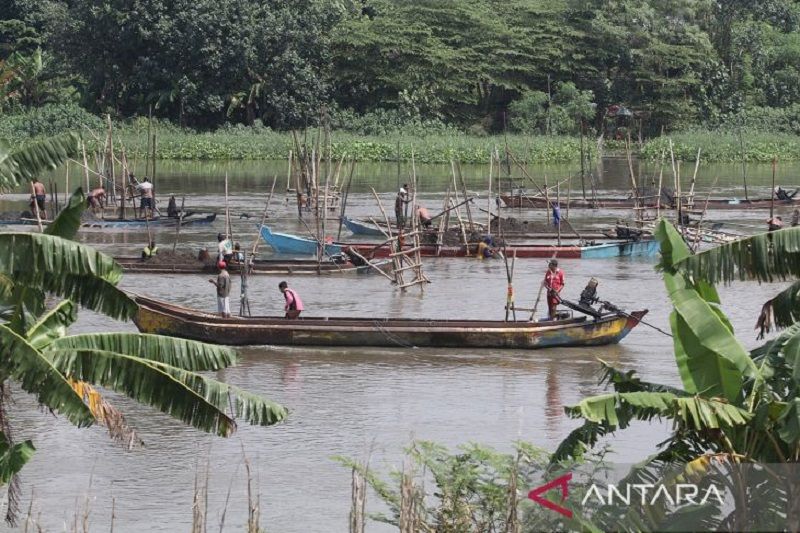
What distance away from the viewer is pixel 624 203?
37.5 m

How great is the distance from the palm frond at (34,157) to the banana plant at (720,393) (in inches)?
152

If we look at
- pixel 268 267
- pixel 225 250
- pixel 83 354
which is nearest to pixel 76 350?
pixel 83 354

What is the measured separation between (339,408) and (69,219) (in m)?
6.74

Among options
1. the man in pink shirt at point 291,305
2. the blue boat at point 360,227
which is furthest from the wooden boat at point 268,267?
the blue boat at point 360,227

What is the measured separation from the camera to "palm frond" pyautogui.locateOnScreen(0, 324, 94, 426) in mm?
8836

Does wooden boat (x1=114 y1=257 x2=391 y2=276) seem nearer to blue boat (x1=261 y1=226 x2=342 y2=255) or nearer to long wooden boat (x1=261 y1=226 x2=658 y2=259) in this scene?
long wooden boat (x1=261 y1=226 x2=658 y2=259)

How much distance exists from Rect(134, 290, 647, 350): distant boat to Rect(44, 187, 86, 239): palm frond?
29.1ft

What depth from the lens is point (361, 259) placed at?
81.4ft

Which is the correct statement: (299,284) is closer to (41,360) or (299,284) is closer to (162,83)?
(41,360)

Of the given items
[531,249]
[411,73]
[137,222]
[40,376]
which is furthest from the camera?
[411,73]

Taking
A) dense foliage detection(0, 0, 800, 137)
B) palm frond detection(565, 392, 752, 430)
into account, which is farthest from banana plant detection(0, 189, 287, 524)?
dense foliage detection(0, 0, 800, 137)

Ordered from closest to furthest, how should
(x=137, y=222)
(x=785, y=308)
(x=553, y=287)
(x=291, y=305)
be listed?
(x=785, y=308)
(x=291, y=305)
(x=553, y=287)
(x=137, y=222)

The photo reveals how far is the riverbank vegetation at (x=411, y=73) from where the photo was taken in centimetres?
5069

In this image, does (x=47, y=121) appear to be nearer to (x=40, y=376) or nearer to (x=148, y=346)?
(x=148, y=346)
